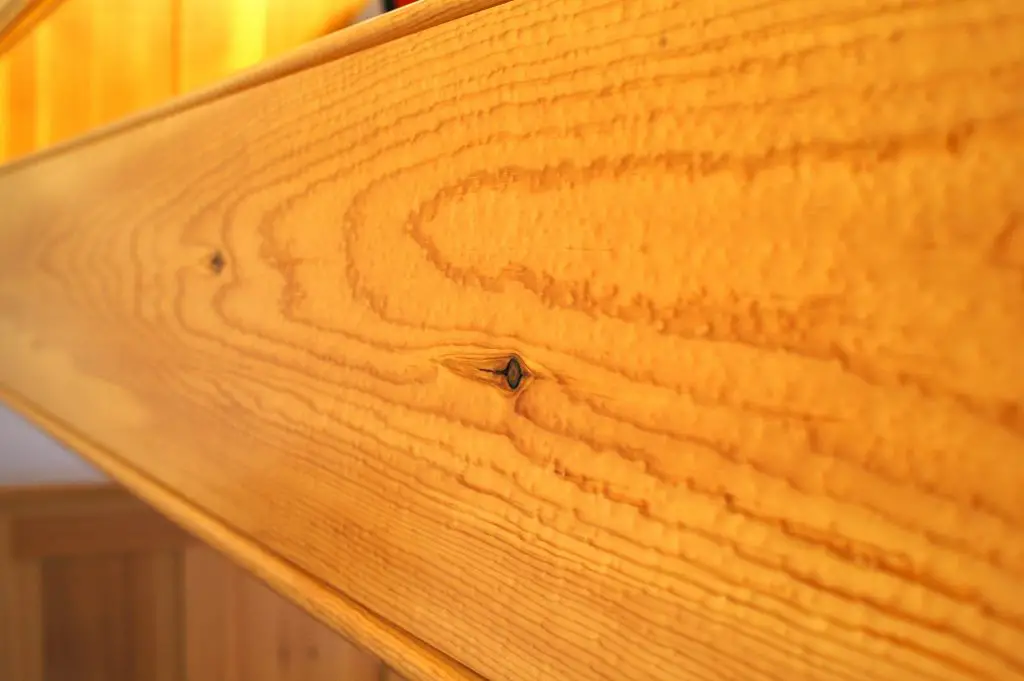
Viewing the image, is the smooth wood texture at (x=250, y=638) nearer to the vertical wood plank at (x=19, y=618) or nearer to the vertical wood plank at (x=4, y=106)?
the vertical wood plank at (x=19, y=618)

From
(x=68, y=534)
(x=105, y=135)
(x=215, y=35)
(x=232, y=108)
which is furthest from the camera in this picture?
(x=68, y=534)

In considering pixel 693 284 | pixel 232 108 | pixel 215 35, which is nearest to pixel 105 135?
pixel 232 108

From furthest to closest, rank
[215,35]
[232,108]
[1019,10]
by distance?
[215,35]
[232,108]
[1019,10]

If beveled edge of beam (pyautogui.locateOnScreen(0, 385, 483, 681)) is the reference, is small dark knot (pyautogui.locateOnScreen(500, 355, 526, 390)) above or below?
above

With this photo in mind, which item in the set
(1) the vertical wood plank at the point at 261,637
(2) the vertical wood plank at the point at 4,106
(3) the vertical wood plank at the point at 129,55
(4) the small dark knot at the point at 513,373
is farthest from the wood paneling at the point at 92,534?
A: (4) the small dark knot at the point at 513,373

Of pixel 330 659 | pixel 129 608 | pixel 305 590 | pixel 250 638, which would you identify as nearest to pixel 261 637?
pixel 250 638

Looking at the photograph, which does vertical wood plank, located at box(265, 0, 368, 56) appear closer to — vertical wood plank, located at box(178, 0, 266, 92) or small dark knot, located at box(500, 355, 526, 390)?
vertical wood plank, located at box(178, 0, 266, 92)

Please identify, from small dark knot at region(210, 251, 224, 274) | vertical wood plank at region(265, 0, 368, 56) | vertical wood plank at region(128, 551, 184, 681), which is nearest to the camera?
small dark knot at region(210, 251, 224, 274)

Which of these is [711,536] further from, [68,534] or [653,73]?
[68,534]

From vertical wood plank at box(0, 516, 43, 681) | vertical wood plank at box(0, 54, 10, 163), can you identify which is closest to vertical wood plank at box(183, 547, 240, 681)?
vertical wood plank at box(0, 516, 43, 681)
